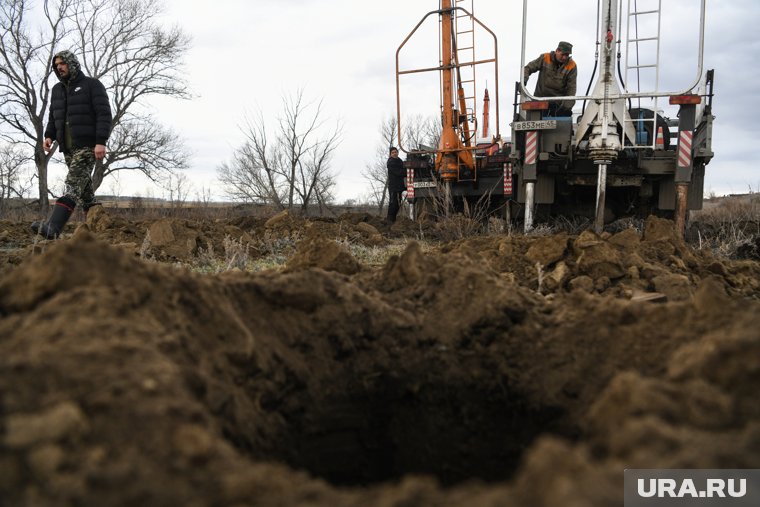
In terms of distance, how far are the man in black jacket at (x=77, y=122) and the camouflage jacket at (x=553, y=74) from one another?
5744mm

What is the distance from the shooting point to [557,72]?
8.26m

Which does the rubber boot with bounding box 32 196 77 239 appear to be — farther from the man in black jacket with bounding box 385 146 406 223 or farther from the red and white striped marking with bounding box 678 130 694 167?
the red and white striped marking with bounding box 678 130 694 167

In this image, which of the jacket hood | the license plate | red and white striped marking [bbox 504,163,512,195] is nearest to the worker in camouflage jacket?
the license plate

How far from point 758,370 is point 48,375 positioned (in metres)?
1.76

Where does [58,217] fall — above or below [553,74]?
below

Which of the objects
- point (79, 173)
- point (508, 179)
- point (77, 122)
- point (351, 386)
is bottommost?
point (351, 386)

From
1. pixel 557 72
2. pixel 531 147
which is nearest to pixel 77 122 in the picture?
pixel 531 147

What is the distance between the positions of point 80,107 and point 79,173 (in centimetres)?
79

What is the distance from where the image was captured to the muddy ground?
1134mm

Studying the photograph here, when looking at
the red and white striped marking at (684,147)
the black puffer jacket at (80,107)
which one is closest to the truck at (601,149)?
the red and white striped marking at (684,147)

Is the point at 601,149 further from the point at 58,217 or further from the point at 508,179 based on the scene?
the point at 58,217

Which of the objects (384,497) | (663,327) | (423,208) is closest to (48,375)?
(384,497)

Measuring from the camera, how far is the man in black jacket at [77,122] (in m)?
6.59

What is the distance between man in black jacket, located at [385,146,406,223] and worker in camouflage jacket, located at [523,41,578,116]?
4157mm
